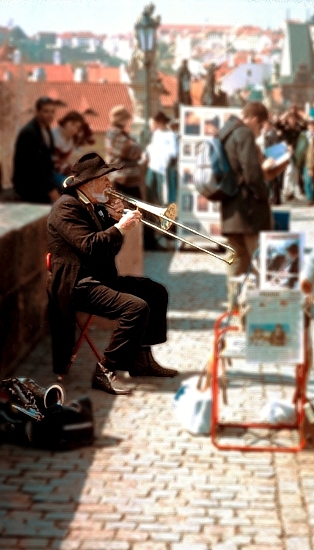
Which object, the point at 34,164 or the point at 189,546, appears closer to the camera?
the point at 34,164

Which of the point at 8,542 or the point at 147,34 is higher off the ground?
the point at 147,34

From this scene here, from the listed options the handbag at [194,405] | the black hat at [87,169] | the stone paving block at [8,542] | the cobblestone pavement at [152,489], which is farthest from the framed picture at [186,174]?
the black hat at [87,169]

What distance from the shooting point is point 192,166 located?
27.4 m

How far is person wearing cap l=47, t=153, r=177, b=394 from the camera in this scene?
1618 mm

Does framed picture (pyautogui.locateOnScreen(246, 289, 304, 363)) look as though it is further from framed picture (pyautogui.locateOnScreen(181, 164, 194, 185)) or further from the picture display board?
framed picture (pyautogui.locateOnScreen(181, 164, 194, 185))

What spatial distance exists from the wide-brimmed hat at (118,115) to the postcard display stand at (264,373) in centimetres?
709

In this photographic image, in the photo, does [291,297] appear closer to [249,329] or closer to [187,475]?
[249,329]

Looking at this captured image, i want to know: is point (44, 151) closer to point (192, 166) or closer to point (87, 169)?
point (87, 169)

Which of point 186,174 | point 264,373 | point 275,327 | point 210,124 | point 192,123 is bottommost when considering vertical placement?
point 264,373

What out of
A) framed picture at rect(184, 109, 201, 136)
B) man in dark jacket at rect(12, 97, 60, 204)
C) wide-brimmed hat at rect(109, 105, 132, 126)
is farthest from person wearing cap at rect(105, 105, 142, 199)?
framed picture at rect(184, 109, 201, 136)

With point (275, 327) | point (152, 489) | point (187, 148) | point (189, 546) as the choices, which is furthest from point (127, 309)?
point (187, 148)

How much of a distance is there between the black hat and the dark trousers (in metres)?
0.14

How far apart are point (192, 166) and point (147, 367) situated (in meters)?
25.8

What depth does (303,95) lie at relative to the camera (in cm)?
13000
